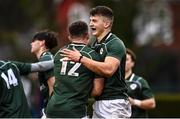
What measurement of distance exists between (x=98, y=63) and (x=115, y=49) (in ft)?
1.12

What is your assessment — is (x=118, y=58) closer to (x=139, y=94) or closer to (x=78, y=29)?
(x=78, y=29)

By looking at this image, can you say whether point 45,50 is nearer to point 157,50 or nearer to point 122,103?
point 122,103

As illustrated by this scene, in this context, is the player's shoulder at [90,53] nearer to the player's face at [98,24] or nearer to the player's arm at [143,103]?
the player's face at [98,24]

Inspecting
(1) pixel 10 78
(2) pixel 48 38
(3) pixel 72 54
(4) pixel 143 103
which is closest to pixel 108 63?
(3) pixel 72 54

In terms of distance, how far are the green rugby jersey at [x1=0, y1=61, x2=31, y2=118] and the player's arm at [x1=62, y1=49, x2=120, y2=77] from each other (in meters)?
1.12

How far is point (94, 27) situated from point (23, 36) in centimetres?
2997

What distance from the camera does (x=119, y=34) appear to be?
1149 inches

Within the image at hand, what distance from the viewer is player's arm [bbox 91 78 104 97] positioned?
30.9 ft

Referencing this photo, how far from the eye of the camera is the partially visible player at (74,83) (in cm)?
931

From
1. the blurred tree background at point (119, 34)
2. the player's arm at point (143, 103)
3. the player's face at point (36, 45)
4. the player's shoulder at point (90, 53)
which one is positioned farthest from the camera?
the blurred tree background at point (119, 34)

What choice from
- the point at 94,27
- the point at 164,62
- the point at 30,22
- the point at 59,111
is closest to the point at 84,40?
the point at 94,27

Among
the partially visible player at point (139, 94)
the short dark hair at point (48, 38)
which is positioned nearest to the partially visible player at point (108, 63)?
the short dark hair at point (48, 38)

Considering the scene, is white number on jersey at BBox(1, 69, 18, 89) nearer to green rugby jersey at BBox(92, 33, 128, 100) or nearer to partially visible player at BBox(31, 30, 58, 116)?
partially visible player at BBox(31, 30, 58, 116)

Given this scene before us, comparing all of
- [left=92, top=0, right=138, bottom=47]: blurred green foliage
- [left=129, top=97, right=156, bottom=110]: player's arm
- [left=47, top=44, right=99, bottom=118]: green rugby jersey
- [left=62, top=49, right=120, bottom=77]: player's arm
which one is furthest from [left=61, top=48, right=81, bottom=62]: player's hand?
[left=92, top=0, right=138, bottom=47]: blurred green foliage
